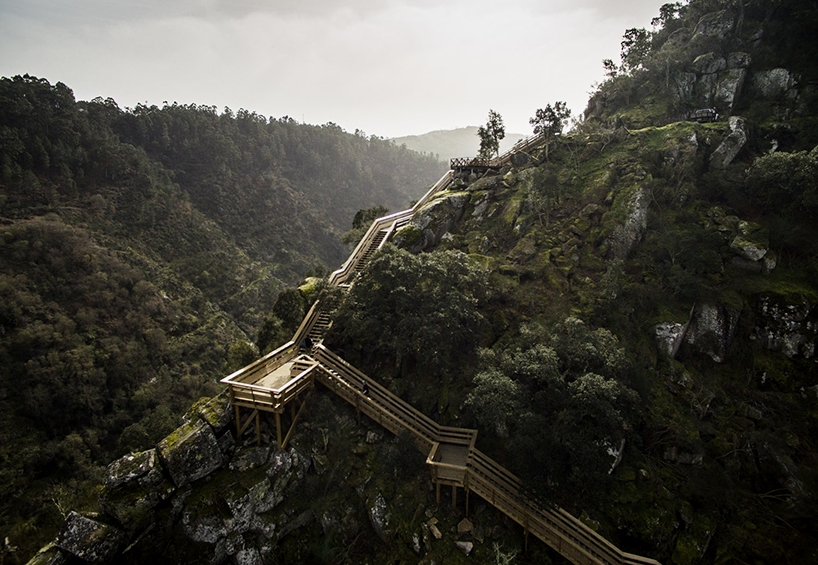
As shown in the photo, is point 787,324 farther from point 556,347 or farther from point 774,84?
point 774,84

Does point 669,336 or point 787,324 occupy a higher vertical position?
point 787,324

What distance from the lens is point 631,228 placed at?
752 inches

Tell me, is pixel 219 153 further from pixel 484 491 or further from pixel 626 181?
pixel 484 491

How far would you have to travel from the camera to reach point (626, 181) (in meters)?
21.4

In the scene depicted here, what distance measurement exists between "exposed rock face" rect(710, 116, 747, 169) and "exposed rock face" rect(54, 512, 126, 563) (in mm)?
30487

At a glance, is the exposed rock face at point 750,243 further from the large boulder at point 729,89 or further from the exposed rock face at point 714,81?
the large boulder at point 729,89

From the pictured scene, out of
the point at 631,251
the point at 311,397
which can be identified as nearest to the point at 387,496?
the point at 311,397

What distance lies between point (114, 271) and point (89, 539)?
3509cm

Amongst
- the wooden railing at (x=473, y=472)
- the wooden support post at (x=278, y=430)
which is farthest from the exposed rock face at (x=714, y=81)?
the wooden support post at (x=278, y=430)

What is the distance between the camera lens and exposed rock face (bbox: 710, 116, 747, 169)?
2066 centimetres

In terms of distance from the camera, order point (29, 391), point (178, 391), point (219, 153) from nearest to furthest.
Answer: point (29, 391) → point (178, 391) → point (219, 153)

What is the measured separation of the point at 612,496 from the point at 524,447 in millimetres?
3645

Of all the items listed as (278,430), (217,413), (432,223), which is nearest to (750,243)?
(432,223)

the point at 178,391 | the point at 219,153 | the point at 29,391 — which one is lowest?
the point at 178,391
